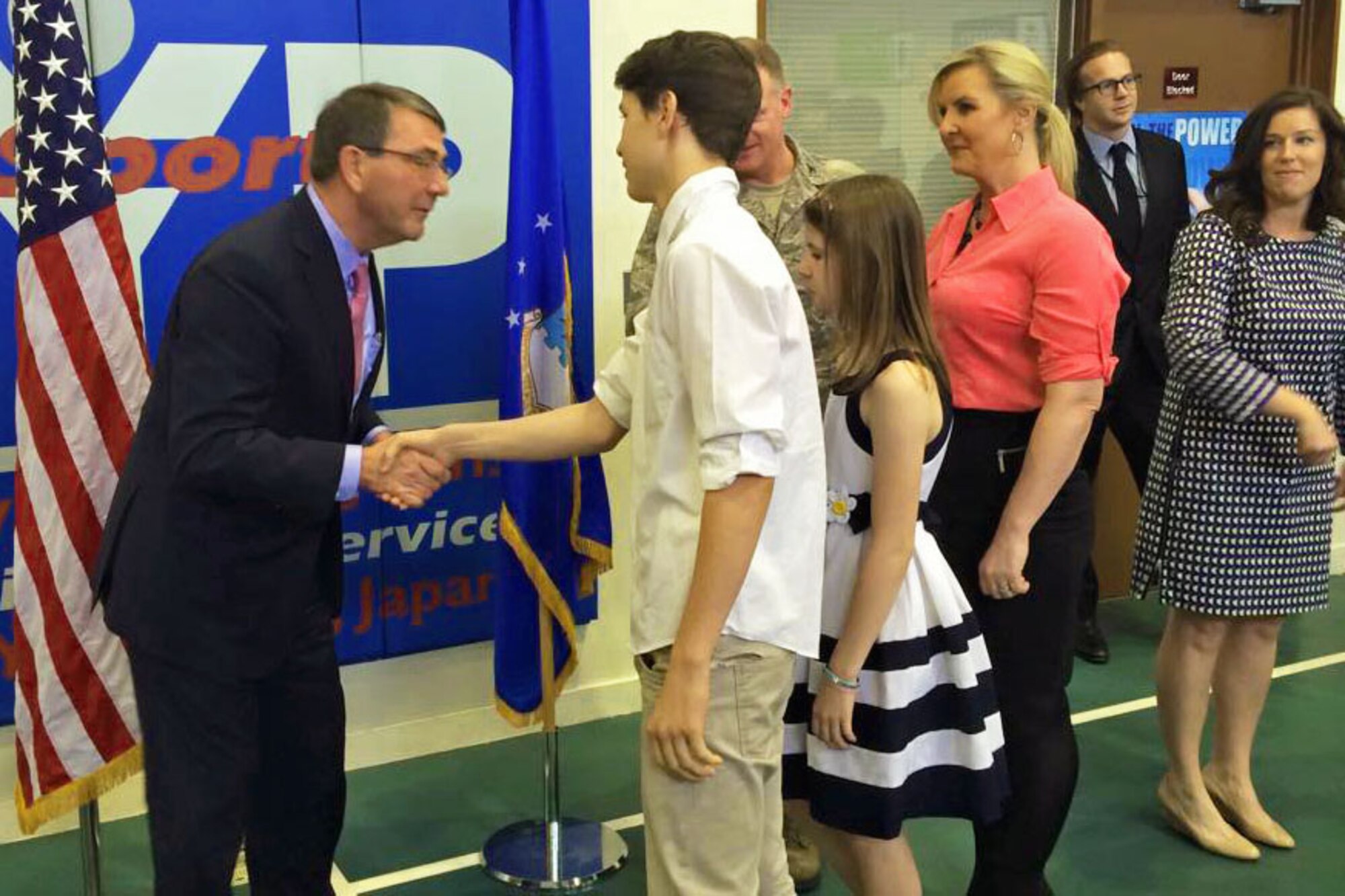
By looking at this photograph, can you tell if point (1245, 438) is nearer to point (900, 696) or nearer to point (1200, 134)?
point (900, 696)

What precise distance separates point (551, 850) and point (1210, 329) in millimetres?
1827

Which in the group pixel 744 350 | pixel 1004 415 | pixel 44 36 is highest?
pixel 44 36

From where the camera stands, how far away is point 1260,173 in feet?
10.1

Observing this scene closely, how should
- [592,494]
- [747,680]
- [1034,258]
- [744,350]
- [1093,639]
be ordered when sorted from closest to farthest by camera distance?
[744,350] < [747,680] < [1034,258] < [592,494] < [1093,639]

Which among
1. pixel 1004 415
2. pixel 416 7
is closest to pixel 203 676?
pixel 1004 415

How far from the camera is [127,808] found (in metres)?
3.45

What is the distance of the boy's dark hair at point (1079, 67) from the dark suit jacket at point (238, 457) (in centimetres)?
285

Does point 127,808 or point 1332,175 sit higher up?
point 1332,175

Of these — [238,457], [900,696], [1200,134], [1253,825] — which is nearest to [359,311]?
[238,457]

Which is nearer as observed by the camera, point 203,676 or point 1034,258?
point 203,676

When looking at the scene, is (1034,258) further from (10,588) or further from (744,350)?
(10,588)

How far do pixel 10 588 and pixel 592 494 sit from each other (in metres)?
1.31

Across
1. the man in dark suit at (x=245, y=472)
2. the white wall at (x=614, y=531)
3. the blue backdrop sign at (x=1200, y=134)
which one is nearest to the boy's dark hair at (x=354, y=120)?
the man in dark suit at (x=245, y=472)

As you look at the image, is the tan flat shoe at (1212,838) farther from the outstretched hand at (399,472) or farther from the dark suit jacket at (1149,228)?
the outstretched hand at (399,472)
